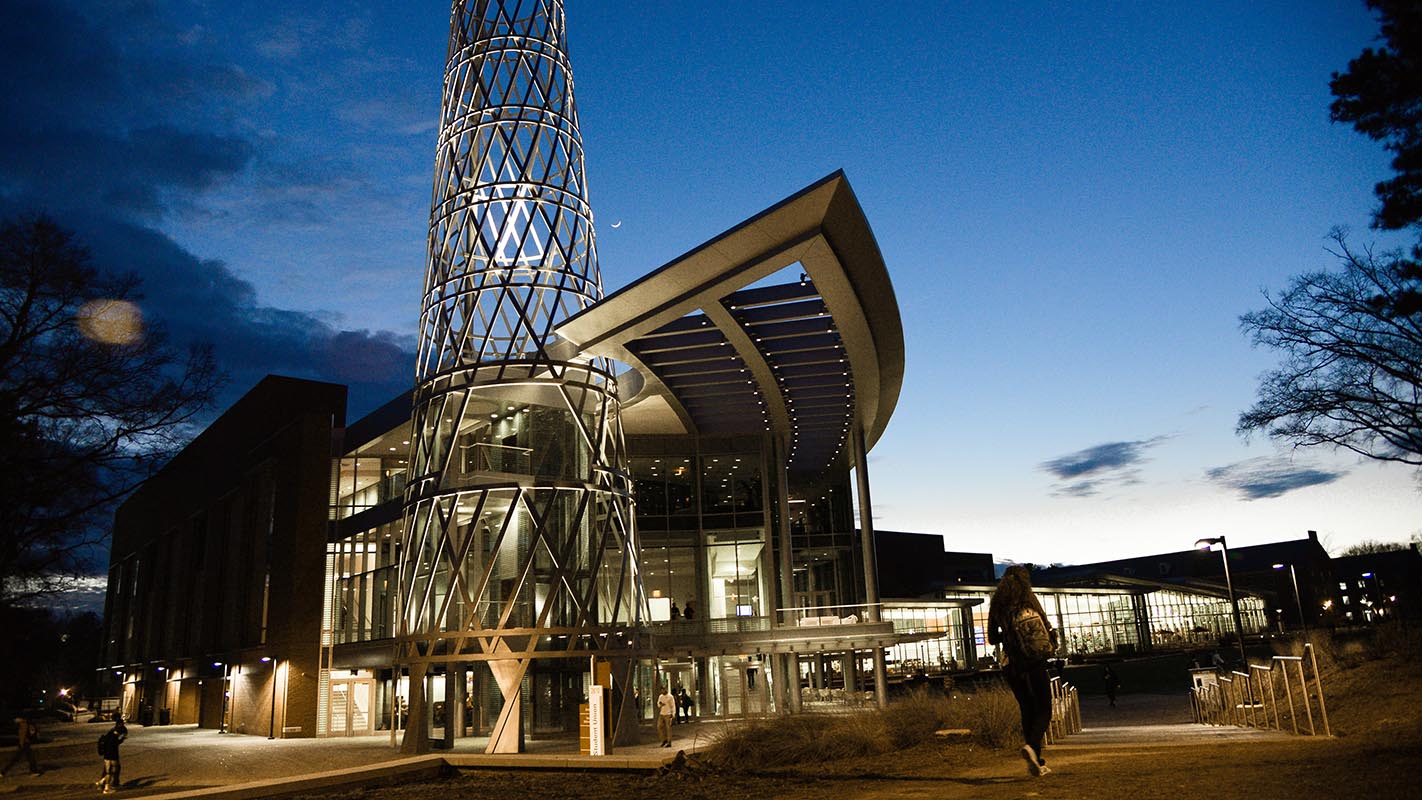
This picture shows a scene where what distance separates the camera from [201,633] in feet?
151

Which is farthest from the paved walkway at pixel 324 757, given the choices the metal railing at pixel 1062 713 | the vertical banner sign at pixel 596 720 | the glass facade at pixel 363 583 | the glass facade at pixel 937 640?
the glass facade at pixel 937 640

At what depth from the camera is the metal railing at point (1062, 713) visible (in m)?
13.7

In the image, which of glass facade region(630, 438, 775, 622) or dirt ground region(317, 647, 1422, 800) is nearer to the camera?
dirt ground region(317, 647, 1422, 800)

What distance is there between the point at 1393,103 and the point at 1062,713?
1392 cm

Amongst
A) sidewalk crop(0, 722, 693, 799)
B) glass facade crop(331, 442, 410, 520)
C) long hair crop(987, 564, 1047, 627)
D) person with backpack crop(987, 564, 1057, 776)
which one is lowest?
sidewalk crop(0, 722, 693, 799)

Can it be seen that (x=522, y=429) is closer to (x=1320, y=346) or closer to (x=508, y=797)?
(x=508, y=797)

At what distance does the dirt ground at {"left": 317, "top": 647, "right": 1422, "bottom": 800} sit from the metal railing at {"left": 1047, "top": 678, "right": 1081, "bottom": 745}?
0.47m

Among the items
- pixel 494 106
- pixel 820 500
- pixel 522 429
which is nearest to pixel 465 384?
pixel 522 429

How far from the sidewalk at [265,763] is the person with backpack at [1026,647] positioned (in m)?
7.30

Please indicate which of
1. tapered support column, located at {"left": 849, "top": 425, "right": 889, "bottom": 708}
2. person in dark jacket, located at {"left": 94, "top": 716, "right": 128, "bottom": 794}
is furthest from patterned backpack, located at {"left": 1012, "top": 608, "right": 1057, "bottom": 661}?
tapered support column, located at {"left": 849, "top": 425, "right": 889, "bottom": 708}

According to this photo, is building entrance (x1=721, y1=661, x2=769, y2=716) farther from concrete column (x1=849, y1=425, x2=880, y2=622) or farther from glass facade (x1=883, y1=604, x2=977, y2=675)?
glass facade (x1=883, y1=604, x2=977, y2=675)

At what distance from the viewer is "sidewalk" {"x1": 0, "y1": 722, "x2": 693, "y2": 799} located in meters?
14.4

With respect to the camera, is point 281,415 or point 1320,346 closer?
point 1320,346

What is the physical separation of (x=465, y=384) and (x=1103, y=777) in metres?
20.2
